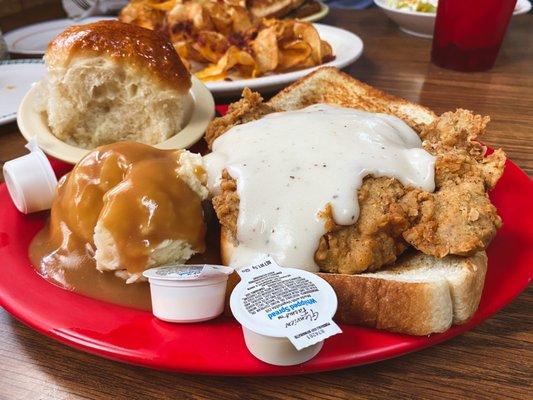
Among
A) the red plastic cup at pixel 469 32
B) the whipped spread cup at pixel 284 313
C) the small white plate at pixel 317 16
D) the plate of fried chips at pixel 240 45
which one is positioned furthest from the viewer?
the small white plate at pixel 317 16

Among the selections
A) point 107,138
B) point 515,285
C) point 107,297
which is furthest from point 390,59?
point 107,297

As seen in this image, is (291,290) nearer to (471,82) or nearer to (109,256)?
(109,256)

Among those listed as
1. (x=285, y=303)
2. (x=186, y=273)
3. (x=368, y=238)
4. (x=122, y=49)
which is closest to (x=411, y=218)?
(x=368, y=238)

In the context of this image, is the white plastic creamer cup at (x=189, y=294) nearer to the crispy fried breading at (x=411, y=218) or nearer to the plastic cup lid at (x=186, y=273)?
the plastic cup lid at (x=186, y=273)

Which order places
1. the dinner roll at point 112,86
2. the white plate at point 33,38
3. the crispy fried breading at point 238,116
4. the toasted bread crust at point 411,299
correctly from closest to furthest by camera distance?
the toasted bread crust at point 411,299
the crispy fried breading at point 238,116
the dinner roll at point 112,86
the white plate at point 33,38

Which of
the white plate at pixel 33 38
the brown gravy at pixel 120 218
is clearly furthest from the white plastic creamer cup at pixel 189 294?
the white plate at pixel 33 38
